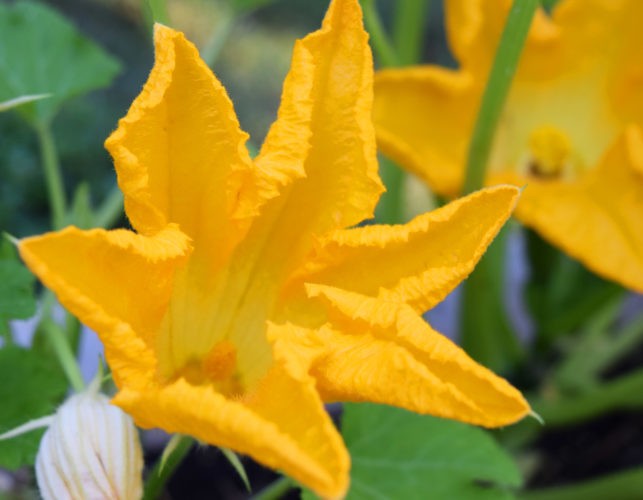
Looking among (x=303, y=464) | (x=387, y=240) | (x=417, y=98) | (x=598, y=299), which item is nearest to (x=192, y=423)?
(x=303, y=464)

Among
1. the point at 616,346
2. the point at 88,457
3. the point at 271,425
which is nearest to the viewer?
the point at 271,425

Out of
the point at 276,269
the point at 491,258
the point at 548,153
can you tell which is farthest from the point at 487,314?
the point at 276,269

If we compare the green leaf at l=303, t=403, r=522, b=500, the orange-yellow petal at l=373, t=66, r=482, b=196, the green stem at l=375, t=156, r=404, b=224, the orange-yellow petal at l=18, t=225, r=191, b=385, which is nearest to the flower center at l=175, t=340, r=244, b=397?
the orange-yellow petal at l=18, t=225, r=191, b=385

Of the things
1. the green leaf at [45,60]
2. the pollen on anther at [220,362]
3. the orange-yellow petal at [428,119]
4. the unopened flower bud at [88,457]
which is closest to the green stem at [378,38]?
the orange-yellow petal at [428,119]

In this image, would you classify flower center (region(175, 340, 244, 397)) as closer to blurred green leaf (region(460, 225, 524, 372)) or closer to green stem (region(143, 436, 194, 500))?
green stem (region(143, 436, 194, 500))

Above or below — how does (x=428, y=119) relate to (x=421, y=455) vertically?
above

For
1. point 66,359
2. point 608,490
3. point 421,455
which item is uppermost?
point 66,359

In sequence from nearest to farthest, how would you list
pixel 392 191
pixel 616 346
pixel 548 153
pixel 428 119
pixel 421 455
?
pixel 421 455 → pixel 428 119 → pixel 548 153 → pixel 392 191 → pixel 616 346

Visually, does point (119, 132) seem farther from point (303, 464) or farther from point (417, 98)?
point (417, 98)

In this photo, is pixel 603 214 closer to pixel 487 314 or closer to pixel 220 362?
pixel 487 314
